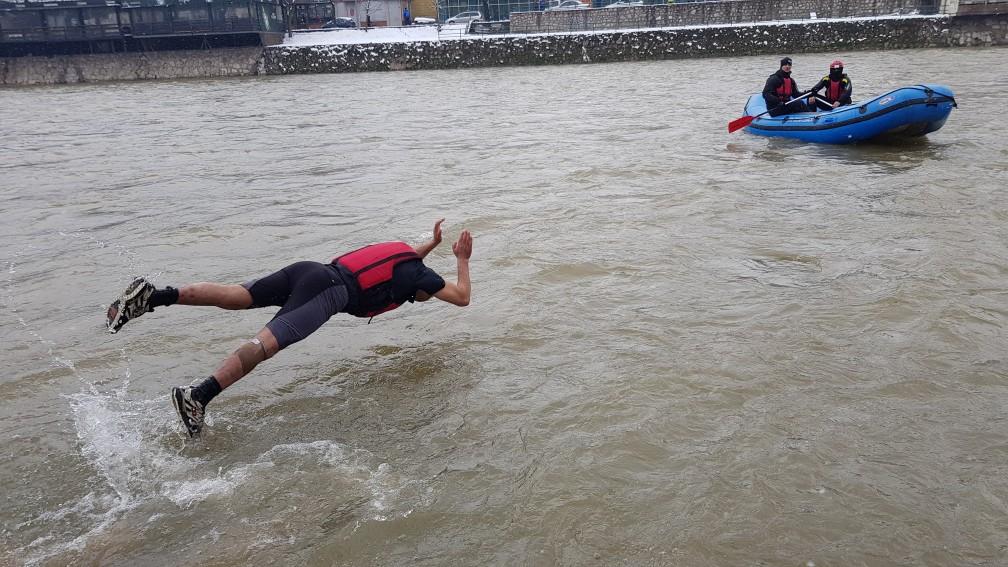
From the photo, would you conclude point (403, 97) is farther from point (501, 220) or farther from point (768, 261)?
point (768, 261)

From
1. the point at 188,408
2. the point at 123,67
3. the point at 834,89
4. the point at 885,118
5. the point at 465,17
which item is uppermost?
the point at 465,17

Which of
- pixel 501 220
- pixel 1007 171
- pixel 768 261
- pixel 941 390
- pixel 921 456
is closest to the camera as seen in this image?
pixel 921 456

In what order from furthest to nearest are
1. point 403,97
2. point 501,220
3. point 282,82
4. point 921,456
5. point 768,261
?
point 282,82, point 403,97, point 501,220, point 768,261, point 921,456

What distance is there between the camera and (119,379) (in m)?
4.88

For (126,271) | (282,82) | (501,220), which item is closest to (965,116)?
(501,220)

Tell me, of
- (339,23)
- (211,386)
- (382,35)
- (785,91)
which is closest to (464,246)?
(211,386)

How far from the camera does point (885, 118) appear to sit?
1152 cm

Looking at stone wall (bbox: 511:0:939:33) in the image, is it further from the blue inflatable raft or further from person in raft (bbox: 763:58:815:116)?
the blue inflatable raft

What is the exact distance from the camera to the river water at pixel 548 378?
3320 millimetres

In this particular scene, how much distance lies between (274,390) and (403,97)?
19298 mm

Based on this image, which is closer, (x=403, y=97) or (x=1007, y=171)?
(x=1007, y=171)

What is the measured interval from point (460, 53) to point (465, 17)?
50.0ft

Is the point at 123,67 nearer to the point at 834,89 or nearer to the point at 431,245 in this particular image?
the point at 834,89

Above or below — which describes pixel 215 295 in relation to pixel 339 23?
below
